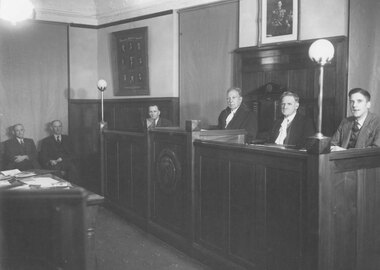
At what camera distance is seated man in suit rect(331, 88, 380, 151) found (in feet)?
13.9

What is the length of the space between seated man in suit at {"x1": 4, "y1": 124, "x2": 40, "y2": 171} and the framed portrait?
15.2 ft

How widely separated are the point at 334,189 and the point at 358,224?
0.45 meters

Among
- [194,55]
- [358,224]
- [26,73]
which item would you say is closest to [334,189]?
[358,224]

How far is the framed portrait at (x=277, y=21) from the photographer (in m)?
6.01

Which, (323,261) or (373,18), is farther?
(373,18)

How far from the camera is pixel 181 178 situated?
450cm

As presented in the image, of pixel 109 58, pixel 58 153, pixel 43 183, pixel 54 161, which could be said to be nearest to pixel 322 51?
pixel 43 183

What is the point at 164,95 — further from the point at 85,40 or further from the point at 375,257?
the point at 375,257

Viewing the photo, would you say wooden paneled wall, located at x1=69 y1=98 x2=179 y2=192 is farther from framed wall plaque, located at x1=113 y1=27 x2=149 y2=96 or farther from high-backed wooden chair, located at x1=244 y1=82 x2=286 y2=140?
high-backed wooden chair, located at x1=244 y1=82 x2=286 y2=140

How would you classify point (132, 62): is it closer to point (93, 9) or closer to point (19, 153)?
point (93, 9)

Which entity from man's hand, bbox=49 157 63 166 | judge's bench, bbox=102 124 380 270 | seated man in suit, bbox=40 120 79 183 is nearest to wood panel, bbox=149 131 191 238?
judge's bench, bbox=102 124 380 270

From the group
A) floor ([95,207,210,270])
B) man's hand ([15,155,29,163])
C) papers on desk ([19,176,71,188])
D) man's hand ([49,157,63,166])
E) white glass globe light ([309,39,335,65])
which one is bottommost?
floor ([95,207,210,270])

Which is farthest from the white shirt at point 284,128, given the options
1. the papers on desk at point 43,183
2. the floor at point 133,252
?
the papers on desk at point 43,183

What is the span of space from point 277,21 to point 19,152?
202 inches
